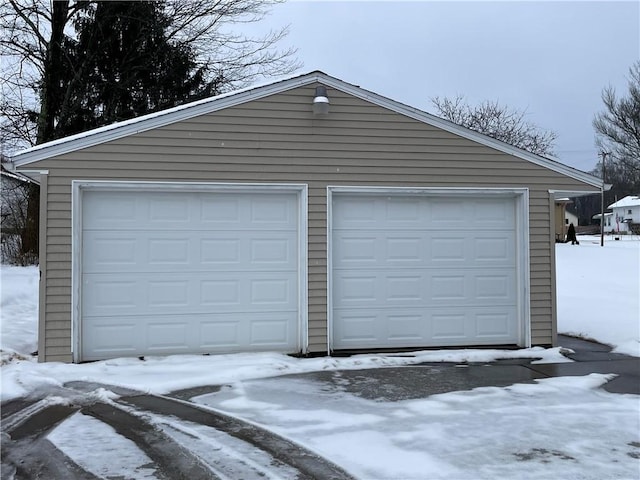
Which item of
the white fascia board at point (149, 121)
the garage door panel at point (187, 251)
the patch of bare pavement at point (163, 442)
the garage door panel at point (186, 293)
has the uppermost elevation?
the white fascia board at point (149, 121)

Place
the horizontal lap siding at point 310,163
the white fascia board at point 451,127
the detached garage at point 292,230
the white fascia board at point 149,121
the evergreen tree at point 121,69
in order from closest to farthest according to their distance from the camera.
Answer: the white fascia board at point 149,121 < the horizontal lap siding at point 310,163 < the detached garage at point 292,230 < the white fascia board at point 451,127 < the evergreen tree at point 121,69

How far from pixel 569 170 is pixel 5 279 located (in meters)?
13.2

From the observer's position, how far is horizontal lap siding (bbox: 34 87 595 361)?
23.3 feet

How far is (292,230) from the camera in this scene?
777 cm

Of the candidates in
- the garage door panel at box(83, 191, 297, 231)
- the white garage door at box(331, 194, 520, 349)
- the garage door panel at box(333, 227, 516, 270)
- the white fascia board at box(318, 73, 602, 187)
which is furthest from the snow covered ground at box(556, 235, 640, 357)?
the garage door panel at box(83, 191, 297, 231)

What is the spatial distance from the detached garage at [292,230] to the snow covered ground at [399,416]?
445 millimetres

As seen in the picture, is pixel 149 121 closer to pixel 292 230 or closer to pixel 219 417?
pixel 292 230

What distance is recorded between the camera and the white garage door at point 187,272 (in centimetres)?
733

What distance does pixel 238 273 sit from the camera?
7648 mm

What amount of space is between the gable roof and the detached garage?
19 millimetres

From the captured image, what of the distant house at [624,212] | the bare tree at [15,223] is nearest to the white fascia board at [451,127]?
the bare tree at [15,223]


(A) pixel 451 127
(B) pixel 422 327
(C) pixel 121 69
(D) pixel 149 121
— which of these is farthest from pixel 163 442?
(C) pixel 121 69

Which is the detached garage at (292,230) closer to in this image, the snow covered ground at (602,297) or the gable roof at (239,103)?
the gable roof at (239,103)

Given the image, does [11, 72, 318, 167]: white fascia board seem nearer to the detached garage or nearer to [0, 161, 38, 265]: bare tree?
the detached garage
